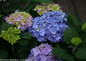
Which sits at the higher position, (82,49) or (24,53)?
(82,49)

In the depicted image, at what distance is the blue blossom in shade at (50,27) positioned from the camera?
2.98 feet

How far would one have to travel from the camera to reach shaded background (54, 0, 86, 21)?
7.18ft

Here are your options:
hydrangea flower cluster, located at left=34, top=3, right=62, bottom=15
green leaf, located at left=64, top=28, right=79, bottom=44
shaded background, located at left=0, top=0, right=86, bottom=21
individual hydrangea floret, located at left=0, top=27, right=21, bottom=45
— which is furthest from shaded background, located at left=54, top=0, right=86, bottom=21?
individual hydrangea floret, located at left=0, top=27, right=21, bottom=45

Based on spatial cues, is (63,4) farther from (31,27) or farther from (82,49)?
(82,49)

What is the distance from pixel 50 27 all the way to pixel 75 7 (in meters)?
1.52

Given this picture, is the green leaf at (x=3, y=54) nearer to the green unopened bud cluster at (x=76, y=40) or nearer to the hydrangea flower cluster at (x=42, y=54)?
the hydrangea flower cluster at (x=42, y=54)

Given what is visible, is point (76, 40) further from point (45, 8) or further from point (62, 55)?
point (45, 8)

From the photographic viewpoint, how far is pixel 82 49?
805 mm

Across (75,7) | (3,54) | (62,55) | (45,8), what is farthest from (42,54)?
(75,7)

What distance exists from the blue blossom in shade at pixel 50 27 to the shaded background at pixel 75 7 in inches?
47.6

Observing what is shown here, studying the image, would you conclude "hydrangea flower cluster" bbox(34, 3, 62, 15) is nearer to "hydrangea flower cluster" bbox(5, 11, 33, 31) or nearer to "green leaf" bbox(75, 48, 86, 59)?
"hydrangea flower cluster" bbox(5, 11, 33, 31)

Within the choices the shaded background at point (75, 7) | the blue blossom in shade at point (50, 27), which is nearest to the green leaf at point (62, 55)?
the blue blossom in shade at point (50, 27)

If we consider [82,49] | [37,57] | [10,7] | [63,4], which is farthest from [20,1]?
[63,4]

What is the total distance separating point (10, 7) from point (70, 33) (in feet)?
1.81
